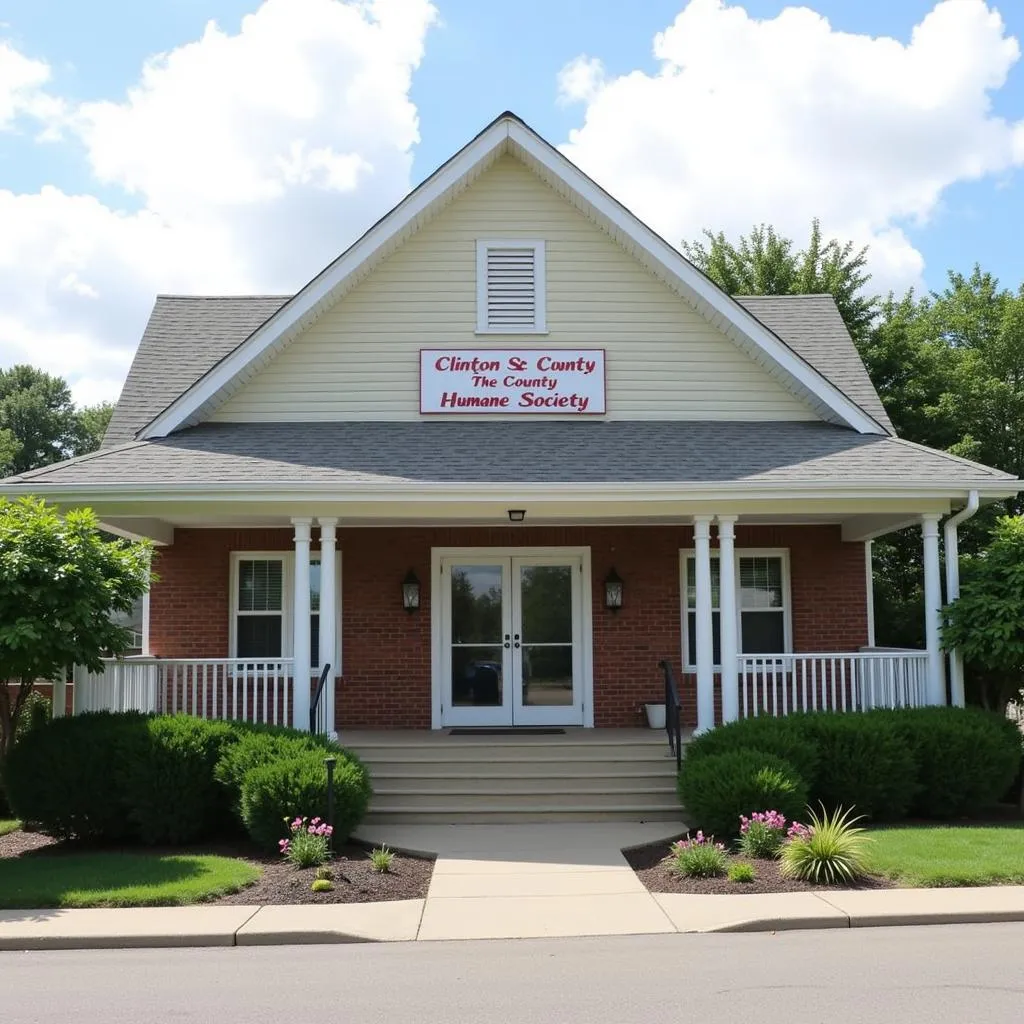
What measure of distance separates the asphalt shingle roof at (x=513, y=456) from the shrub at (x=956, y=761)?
2602 millimetres

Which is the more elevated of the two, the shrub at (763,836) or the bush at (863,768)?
the bush at (863,768)

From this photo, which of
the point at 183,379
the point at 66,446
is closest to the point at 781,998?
the point at 183,379

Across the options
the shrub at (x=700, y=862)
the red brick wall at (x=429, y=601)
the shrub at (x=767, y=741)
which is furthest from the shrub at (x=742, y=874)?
the red brick wall at (x=429, y=601)

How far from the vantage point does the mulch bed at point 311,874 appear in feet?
28.6

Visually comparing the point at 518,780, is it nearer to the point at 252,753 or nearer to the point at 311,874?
the point at 252,753

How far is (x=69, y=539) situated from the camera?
10594 millimetres

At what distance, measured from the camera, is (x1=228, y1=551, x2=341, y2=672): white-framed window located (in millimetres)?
14766

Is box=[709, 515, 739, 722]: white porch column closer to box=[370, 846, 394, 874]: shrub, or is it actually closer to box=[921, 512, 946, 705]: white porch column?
box=[921, 512, 946, 705]: white porch column

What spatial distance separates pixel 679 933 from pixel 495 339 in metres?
8.76

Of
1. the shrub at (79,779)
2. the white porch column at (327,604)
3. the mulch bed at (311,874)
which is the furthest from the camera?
the white porch column at (327,604)

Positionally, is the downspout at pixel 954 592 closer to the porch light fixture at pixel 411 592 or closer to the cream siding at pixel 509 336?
the cream siding at pixel 509 336

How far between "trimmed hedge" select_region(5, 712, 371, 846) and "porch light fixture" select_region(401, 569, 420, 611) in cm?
375

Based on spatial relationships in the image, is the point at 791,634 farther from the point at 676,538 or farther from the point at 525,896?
the point at 525,896

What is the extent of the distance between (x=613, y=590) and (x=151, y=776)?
21.0ft
